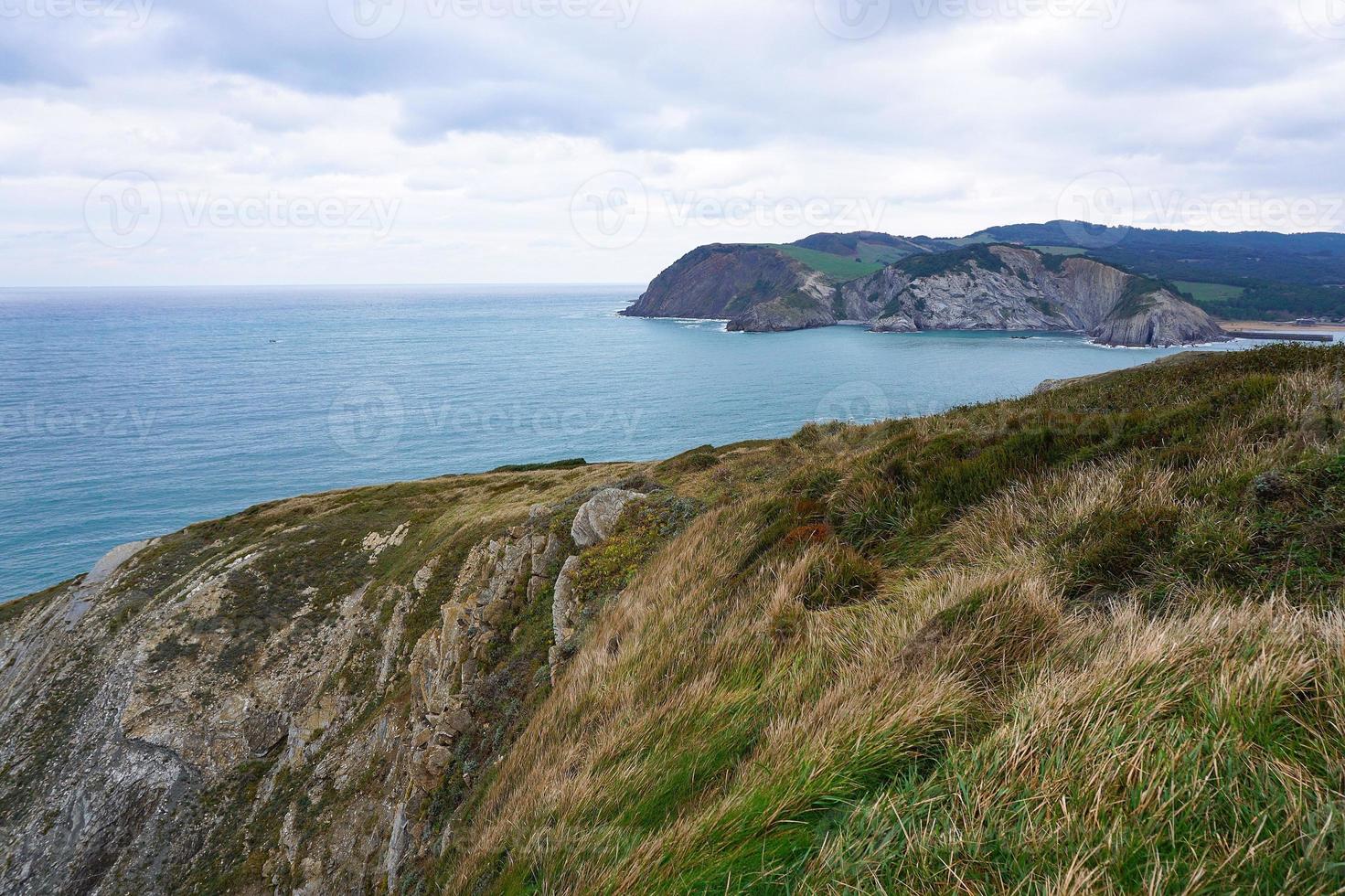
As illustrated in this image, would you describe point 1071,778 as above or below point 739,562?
above

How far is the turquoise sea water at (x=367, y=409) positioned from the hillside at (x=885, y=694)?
36.9 metres

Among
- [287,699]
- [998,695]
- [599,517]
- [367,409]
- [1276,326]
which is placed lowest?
[287,699]

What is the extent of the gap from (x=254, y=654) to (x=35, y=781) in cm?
811

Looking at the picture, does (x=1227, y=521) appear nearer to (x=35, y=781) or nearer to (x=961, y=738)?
(x=961, y=738)

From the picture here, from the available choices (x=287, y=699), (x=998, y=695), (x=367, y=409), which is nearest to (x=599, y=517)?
(x=998, y=695)

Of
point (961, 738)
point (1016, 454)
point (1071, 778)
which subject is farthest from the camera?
point (1016, 454)

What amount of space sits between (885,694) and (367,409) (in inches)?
4717

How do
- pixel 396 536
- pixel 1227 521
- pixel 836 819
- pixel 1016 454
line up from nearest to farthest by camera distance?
pixel 836 819, pixel 1227 521, pixel 1016 454, pixel 396 536

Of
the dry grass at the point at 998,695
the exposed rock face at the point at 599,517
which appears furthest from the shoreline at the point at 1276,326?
the dry grass at the point at 998,695

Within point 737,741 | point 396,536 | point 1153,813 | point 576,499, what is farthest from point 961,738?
point 396,536

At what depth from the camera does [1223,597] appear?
4438 millimetres

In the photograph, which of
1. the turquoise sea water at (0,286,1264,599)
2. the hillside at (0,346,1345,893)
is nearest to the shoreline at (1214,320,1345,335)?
the turquoise sea water at (0,286,1264,599)

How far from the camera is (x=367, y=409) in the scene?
108m

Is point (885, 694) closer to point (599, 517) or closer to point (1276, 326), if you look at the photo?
point (599, 517)
